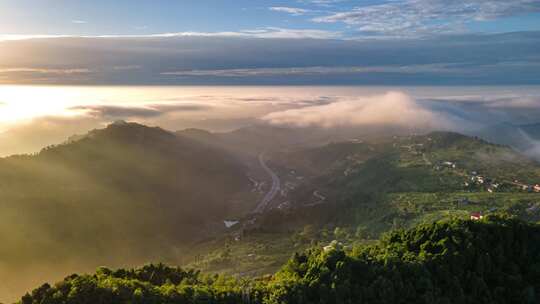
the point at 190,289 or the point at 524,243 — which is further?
the point at 524,243

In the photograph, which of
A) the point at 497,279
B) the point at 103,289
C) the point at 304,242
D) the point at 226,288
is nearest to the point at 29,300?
the point at 103,289

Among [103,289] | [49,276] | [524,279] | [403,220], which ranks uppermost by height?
[103,289]

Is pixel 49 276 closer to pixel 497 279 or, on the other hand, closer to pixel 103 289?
pixel 103 289

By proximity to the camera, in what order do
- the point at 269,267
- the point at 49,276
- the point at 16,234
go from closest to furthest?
1. the point at 269,267
2. the point at 49,276
3. the point at 16,234

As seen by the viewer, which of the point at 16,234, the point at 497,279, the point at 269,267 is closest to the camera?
the point at 497,279

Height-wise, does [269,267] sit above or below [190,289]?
below

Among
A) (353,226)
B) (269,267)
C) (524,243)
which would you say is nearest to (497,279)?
(524,243)
